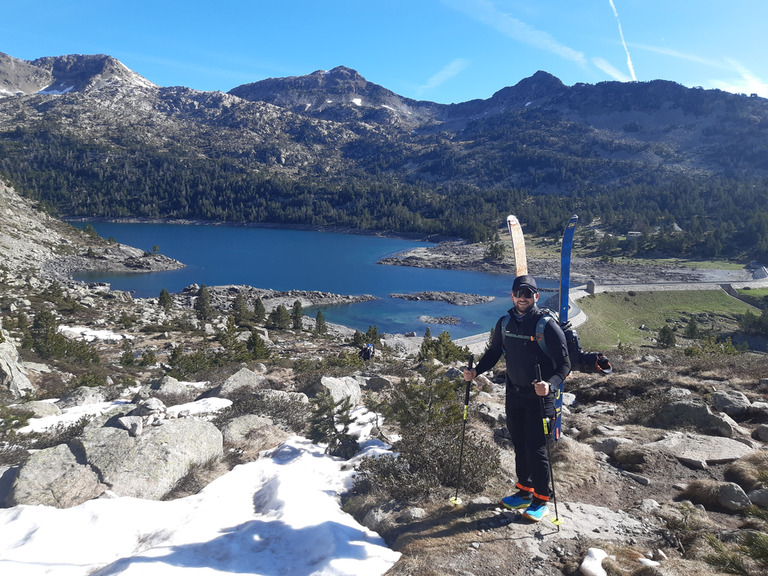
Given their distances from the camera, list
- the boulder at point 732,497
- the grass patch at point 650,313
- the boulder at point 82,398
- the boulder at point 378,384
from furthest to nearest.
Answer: the grass patch at point 650,313 → the boulder at point 378,384 → the boulder at point 82,398 → the boulder at point 732,497

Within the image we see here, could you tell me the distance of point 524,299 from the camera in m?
5.29

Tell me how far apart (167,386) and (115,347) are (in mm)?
19104

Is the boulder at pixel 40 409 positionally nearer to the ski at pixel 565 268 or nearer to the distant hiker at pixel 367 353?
the ski at pixel 565 268

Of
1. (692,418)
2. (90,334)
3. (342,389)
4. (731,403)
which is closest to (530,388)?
(692,418)

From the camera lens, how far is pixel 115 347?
27.4 metres

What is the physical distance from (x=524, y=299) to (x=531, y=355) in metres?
0.68

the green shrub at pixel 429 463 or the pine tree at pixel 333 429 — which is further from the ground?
the green shrub at pixel 429 463

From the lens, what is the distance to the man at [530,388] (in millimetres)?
5070

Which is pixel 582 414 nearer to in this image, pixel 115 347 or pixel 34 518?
pixel 34 518

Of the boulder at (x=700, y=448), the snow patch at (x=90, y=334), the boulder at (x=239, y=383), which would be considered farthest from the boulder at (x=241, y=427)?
the snow patch at (x=90, y=334)

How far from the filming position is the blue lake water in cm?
6334

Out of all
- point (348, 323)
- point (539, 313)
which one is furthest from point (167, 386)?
point (348, 323)

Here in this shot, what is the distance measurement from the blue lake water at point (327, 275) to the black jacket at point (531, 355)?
161 ft

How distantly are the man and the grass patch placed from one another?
4657 cm
